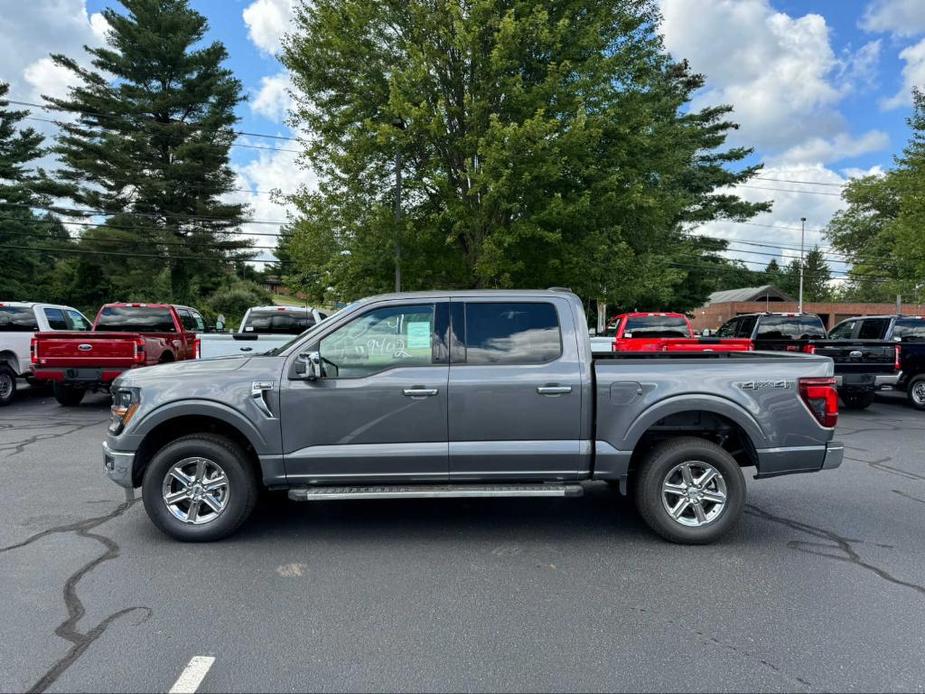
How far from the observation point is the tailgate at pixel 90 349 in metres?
10.5

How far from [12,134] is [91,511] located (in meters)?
46.8

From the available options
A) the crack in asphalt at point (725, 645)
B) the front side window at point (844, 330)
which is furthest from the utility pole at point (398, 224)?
the crack in asphalt at point (725, 645)

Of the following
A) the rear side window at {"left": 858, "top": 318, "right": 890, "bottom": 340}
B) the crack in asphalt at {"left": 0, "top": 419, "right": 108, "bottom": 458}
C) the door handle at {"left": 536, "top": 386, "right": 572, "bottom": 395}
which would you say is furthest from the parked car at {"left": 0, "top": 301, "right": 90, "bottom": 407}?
the rear side window at {"left": 858, "top": 318, "right": 890, "bottom": 340}

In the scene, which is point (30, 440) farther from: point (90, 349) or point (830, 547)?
point (830, 547)

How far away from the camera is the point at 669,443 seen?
473 centimetres

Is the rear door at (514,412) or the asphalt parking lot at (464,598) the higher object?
the rear door at (514,412)

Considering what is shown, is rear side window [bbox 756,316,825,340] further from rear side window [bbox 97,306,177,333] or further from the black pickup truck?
rear side window [bbox 97,306,177,333]

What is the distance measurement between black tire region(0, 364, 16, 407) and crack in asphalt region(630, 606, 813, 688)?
13.1 m

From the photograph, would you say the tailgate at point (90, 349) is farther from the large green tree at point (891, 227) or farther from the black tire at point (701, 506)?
the large green tree at point (891, 227)

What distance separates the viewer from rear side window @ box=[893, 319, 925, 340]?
42.4 feet

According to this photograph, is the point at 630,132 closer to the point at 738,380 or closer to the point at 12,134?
the point at 738,380

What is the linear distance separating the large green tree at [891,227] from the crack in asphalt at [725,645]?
1764cm

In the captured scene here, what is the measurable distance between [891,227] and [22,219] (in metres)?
47.3

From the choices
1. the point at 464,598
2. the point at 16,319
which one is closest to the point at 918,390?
the point at 464,598
